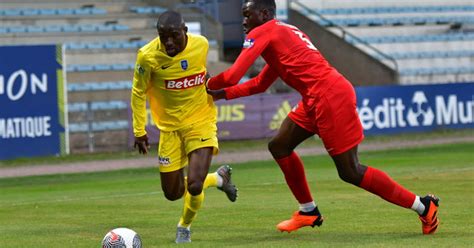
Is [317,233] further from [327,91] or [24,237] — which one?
[24,237]

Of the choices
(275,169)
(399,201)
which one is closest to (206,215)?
(399,201)

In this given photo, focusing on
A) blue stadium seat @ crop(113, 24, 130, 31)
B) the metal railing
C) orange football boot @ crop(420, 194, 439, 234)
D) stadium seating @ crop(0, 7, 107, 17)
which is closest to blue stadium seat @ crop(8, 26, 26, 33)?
stadium seating @ crop(0, 7, 107, 17)

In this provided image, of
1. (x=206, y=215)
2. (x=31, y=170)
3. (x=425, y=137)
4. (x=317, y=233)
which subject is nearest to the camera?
(x=317, y=233)

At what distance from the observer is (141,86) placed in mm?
11336

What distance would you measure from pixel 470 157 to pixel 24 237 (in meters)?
13.8

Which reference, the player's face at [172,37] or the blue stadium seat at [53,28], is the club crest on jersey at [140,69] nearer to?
the player's face at [172,37]

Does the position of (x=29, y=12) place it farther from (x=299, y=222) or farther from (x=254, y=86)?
(x=299, y=222)

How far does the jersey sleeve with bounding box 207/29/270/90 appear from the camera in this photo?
1057cm

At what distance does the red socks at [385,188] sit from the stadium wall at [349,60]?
86.1 ft

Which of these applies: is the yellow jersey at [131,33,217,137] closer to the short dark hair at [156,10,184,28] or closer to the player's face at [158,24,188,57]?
the player's face at [158,24,188,57]

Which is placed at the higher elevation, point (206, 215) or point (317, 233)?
point (317, 233)

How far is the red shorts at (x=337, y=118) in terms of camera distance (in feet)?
35.0

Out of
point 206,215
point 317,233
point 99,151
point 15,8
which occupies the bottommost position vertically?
point 99,151

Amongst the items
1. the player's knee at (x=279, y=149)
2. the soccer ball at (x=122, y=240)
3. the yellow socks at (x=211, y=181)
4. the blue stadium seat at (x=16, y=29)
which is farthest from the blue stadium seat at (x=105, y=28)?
the soccer ball at (x=122, y=240)
